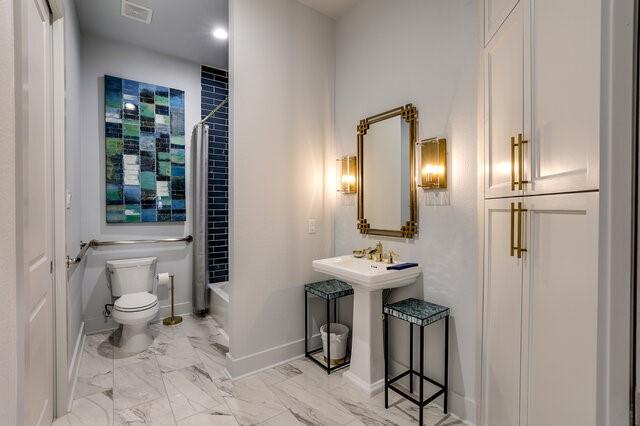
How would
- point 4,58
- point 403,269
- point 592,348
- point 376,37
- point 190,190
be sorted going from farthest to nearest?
point 190,190 → point 376,37 → point 403,269 → point 4,58 → point 592,348

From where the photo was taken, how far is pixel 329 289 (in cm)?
246

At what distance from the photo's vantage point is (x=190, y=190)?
11.7ft

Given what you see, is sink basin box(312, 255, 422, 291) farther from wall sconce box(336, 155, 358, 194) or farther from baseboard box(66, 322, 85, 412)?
baseboard box(66, 322, 85, 412)

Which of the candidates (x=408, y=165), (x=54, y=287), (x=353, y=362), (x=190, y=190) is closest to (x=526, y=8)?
(x=408, y=165)

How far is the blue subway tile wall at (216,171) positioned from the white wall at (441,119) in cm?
195

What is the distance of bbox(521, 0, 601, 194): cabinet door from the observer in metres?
0.80

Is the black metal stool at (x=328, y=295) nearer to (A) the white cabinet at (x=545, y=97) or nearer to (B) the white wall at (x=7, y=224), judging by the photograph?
(A) the white cabinet at (x=545, y=97)

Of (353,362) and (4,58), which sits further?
(353,362)

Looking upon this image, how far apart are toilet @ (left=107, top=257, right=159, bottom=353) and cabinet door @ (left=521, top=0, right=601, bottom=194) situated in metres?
2.95

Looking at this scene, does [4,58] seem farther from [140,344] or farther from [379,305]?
[140,344]

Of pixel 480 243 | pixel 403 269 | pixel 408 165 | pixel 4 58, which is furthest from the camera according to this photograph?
pixel 408 165

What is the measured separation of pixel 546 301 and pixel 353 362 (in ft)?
5.11

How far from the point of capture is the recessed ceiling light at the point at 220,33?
2959 mm

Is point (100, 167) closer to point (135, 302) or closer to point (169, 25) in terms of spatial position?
point (135, 302)
